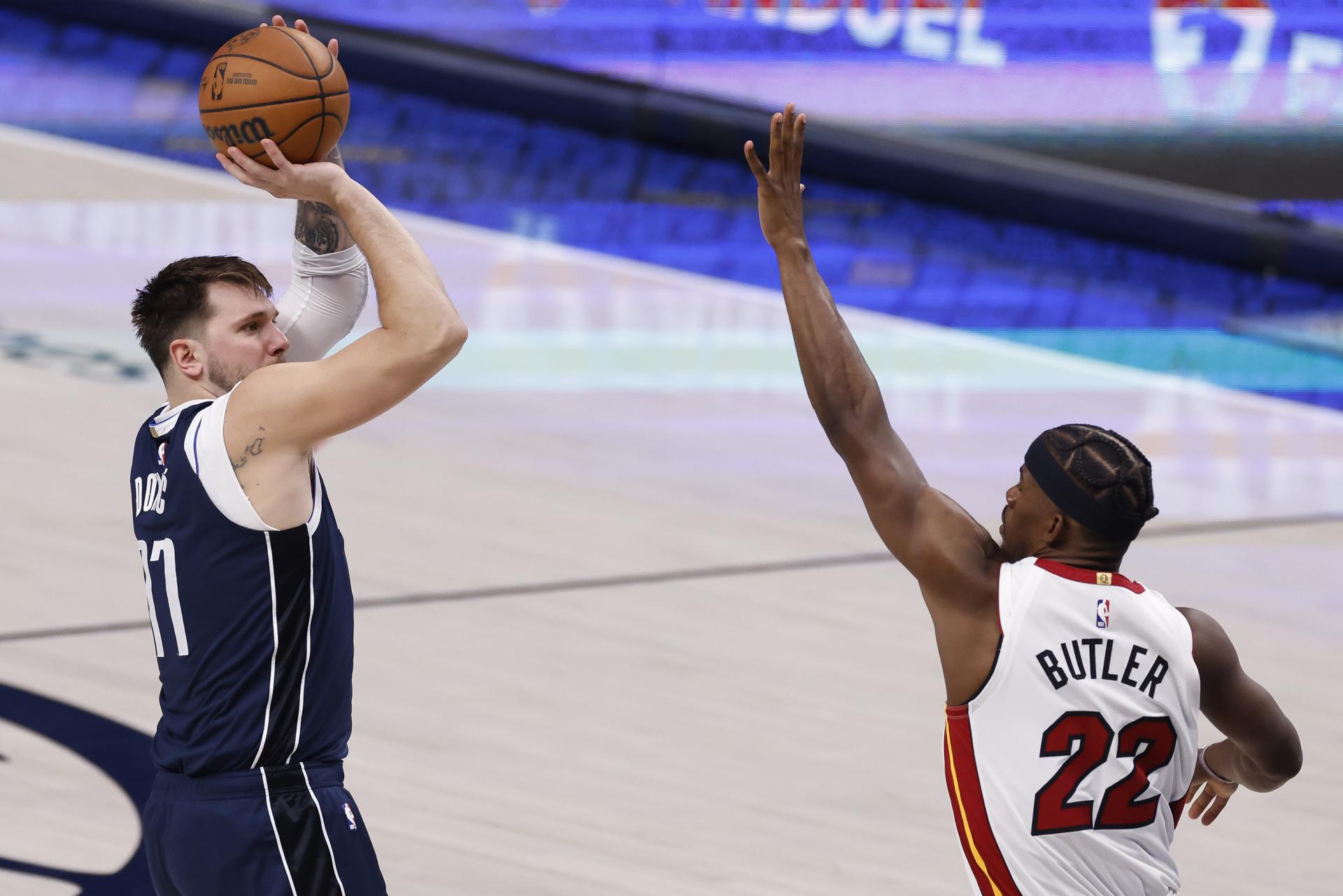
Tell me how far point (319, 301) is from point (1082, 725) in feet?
5.34

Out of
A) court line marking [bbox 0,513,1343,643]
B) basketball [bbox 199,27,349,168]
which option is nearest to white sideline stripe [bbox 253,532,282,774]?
basketball [bbox 199,27,349,168]

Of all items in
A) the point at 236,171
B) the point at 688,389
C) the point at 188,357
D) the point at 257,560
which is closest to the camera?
the point at 257,560

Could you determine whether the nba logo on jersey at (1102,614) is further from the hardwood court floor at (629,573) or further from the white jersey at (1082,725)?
the hardwood court floor at (629,573)

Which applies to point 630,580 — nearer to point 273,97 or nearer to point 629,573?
point 629,573

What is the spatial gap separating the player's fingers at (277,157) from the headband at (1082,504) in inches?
50.7

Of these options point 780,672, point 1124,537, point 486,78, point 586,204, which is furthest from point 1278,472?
point 486,78

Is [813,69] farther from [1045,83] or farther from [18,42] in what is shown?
[18,42]

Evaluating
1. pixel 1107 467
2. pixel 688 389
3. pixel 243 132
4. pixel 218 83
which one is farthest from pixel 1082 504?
pixel 688 389

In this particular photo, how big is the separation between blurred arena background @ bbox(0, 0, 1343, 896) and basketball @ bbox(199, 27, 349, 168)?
181 centimetres

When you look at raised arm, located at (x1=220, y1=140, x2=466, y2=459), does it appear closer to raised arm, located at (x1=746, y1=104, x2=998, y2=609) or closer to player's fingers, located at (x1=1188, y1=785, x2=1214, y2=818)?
raised arm, located at (x1=746, y1=104, x2=998, y2=609)

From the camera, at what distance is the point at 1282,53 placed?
35.7 ft

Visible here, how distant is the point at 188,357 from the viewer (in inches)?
131

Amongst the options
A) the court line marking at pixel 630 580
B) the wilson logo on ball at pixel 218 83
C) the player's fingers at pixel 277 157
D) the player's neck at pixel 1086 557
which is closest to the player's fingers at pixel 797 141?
the player's neck at pixel 1086 557

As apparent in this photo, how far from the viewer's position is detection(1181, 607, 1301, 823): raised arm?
307 cm
